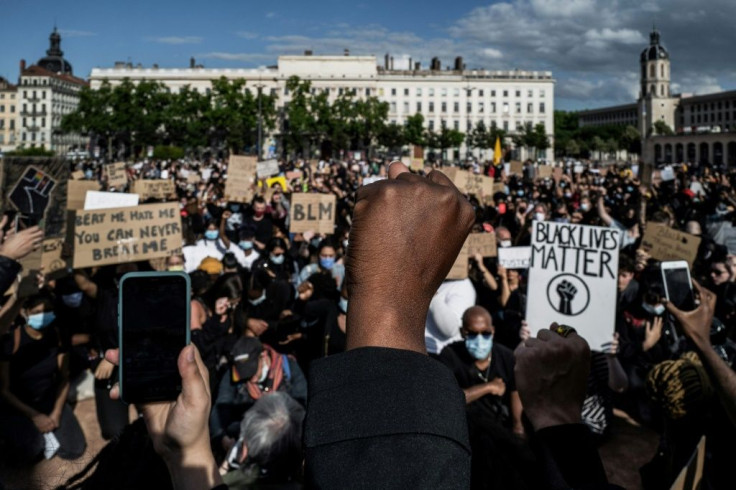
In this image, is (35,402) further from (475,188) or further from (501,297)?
(475,188)

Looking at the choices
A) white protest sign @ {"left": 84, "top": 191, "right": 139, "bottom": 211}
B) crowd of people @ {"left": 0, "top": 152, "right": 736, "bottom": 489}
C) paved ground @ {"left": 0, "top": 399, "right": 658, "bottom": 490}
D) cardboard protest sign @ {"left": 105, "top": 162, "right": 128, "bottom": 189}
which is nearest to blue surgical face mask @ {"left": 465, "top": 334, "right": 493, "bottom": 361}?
crowd of people @ {"left": 0, "top": 152, "right": 736, "bottom": 489}

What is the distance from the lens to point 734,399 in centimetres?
223

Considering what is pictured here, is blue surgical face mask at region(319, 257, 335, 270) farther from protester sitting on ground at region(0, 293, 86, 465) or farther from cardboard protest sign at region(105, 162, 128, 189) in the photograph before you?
cardboard protest sign at region(105, 162, 128, 189)

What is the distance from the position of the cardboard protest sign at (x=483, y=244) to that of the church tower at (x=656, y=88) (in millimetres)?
151623

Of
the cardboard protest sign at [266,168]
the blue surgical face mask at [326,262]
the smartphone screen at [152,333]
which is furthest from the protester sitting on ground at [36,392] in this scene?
the cardboard protest sign at [266,168]

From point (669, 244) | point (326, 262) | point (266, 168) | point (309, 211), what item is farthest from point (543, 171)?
point (326, 262)

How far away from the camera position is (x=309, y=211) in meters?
9.02

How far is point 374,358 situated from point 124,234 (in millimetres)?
5554

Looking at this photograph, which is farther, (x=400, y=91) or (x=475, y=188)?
(x=400, y=91)

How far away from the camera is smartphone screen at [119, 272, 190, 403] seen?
170 cm

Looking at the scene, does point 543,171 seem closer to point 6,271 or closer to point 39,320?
point 39,320

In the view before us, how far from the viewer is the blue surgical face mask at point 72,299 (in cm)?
609

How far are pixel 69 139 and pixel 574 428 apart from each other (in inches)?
5787

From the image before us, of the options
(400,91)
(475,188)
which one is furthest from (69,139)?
(475,188)
